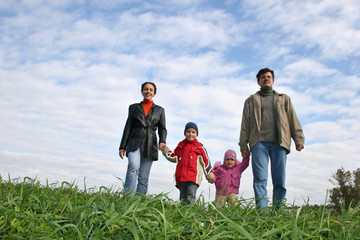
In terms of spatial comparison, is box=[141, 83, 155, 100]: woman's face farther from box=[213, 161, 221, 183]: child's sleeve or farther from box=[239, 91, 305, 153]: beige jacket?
box=[213, 161, 221, 183]: child's sleeve

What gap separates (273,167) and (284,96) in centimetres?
154

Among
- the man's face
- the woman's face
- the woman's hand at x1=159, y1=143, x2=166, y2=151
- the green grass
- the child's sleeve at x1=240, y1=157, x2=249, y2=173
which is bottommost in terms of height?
the green grass

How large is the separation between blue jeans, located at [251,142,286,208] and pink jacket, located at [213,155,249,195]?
149cm

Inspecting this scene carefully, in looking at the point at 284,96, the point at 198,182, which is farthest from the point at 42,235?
the point at 284,96

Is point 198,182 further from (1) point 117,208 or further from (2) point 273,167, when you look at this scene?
(1) point 117,208

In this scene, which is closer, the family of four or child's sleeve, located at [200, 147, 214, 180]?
the family of four

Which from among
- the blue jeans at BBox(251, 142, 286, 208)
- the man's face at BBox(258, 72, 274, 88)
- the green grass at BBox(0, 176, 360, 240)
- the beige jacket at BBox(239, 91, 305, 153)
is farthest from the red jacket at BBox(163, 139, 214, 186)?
the green grass at BBox(0, 176, 360, 240)

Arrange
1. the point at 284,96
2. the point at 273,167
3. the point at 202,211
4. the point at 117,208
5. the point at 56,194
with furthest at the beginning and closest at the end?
the point at 284,96 → the point at 273,167 → the point at 56,194 → the point at 202,211 → the point at 117,208

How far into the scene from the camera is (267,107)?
6.35 meters

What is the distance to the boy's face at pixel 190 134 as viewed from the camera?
22.9 ft

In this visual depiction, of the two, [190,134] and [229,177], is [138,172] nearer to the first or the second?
[190,134]

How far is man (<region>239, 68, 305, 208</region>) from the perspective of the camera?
5.93 metres

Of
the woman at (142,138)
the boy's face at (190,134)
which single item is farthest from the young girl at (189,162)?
the woman at (142,138)

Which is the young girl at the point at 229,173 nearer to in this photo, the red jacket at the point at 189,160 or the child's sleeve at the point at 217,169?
the child's sleeve at the point at 217,169
